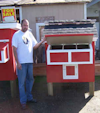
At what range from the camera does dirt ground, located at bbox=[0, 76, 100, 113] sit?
3.24 m

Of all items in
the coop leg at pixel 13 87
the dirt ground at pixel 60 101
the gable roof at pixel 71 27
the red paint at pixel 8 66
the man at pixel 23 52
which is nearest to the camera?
the man at pixel 23 52

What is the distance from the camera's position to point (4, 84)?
16.0ft

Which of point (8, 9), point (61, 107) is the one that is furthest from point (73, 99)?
point (8, 9)

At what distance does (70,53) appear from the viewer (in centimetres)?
329

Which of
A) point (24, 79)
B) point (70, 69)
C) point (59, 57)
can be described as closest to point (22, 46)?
point (24, 79)

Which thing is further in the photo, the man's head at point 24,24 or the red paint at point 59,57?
the red paint at point 59,57

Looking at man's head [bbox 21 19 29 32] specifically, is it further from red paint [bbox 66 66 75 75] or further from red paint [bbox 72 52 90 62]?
red paint [bbox 66 66 75 75]

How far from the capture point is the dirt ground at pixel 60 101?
324 centimetres

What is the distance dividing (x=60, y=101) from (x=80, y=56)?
3.66ft

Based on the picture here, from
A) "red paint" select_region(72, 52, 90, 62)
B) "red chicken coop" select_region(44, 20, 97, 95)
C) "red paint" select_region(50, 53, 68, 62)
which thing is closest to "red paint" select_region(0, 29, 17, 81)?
"red chicken coop" select_region(44, 20, 97, 95)

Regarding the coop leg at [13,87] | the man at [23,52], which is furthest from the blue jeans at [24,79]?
the coop leg at [13,87]

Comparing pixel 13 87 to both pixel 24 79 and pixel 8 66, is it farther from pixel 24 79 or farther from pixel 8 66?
pixel 24 79

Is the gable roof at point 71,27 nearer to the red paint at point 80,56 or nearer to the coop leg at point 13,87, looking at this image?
the red paint at point 80,56

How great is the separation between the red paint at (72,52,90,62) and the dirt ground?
3.16 feet
